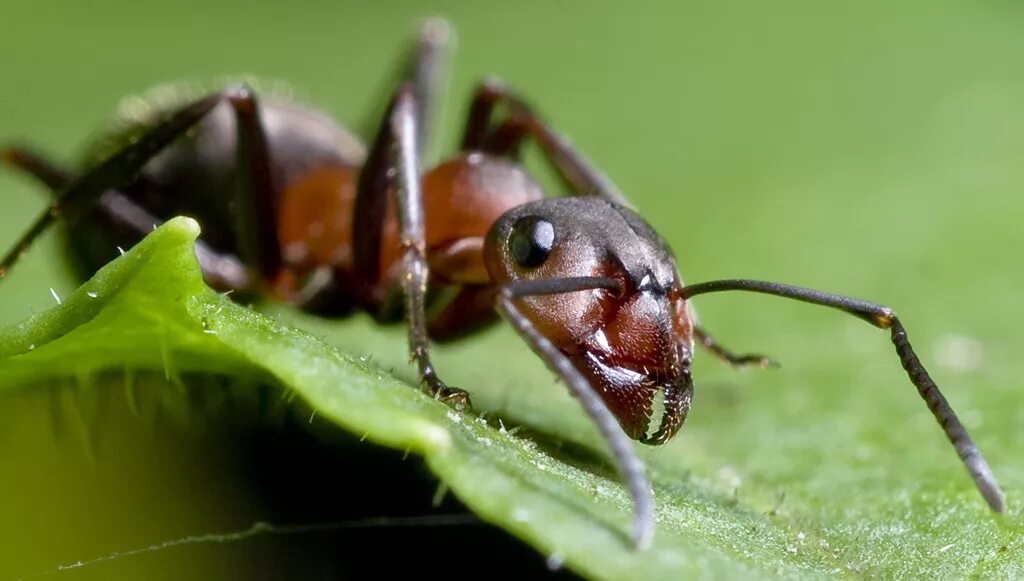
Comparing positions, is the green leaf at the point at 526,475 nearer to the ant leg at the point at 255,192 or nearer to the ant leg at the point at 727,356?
the ant leg at the point at 727,356

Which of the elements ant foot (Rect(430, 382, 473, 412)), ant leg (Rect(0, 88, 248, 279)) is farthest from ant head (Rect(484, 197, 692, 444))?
ant leg (Rect(0, 88, 248, 279))

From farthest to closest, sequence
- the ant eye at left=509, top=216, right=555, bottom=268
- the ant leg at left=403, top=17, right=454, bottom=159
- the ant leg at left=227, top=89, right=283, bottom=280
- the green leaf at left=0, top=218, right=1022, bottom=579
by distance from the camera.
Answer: the ant leg at left=403, top=17, right=454, bottom=159 < the ant leg at left=227, top=89, right=283, bottom=280 < the ant eye at left=509, top=216, right=555, bottom=268 < the green leaf at left=0, top=218, right=1022, bottom=579

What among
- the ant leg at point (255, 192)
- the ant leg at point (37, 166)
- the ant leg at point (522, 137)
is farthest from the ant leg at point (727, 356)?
the ant leg at point (37, 166)

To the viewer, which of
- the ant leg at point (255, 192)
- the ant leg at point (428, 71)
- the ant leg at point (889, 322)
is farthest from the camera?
the ant leg at point (428, 71)

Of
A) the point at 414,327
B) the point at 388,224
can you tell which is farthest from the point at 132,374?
the point at 388,224

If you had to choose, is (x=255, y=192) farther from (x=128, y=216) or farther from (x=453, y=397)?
(x=453, y=397)

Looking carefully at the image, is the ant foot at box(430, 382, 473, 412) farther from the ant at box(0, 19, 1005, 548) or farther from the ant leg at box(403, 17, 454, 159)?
the ant leg at box(403, 17, 454, 159)
